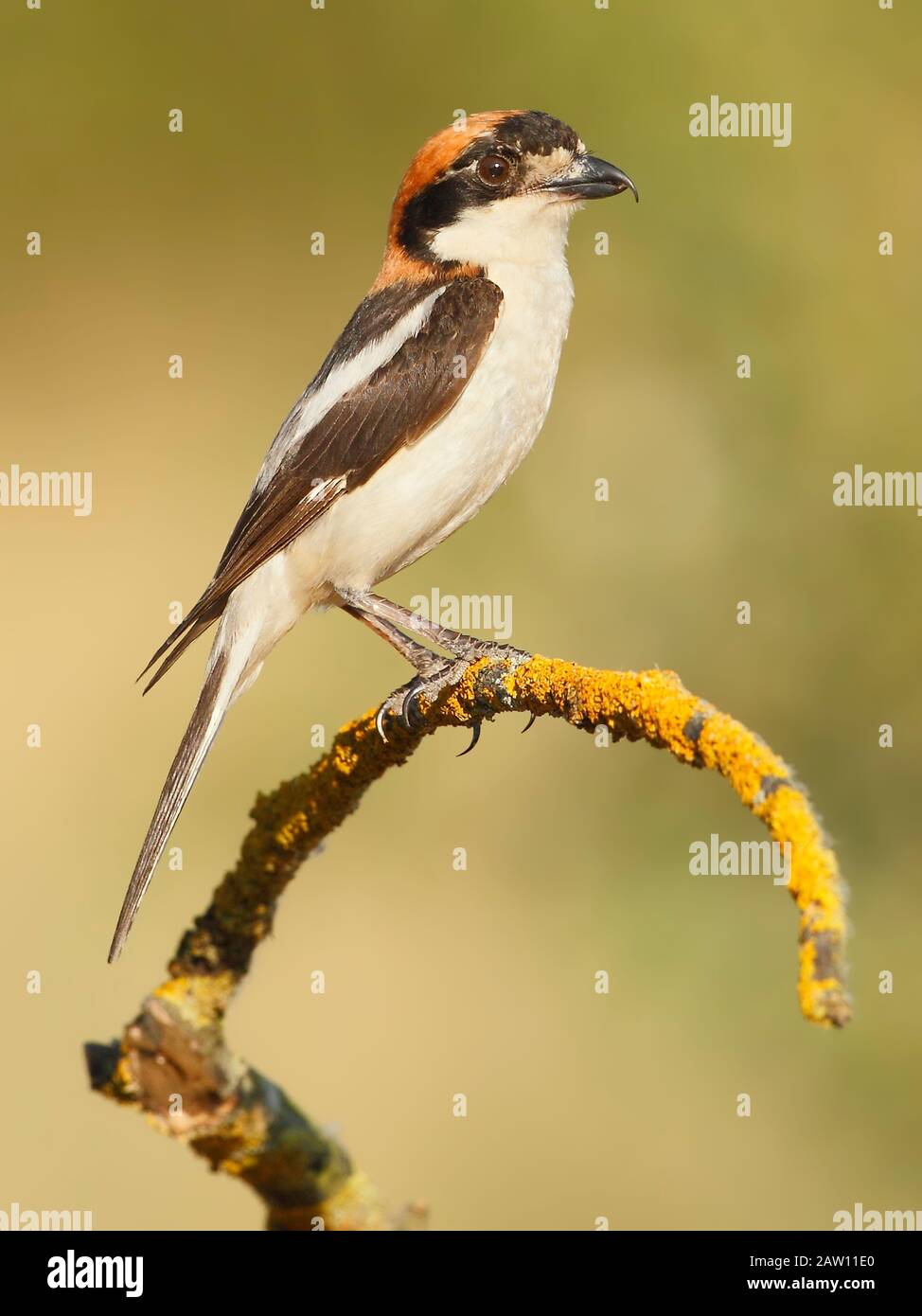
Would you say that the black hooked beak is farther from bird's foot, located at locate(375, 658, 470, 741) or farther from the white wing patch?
bird's foot, located at locate(375, 658, 470, 741)

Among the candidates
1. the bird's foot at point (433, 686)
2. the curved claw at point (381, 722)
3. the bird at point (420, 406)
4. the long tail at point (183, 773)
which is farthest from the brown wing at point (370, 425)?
the curved claw at point (381, 722)

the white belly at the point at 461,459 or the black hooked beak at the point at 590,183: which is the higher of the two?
the black hooked beak at the point at 590,183

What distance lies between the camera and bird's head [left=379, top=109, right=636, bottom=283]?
3.14m

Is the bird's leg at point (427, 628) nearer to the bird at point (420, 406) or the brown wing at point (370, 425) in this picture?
the bird at point (420, 406)

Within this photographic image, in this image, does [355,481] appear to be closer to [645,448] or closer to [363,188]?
[645,448]

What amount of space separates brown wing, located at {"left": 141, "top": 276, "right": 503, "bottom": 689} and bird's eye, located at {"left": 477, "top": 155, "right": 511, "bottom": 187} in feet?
0.80

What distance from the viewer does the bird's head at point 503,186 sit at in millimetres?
3145

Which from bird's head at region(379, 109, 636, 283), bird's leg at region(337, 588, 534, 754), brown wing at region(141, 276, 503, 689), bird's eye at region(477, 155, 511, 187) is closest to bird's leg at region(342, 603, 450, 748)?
bird's leg at region(337, 588, 534, 754)

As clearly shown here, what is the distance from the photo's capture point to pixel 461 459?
2986 mm

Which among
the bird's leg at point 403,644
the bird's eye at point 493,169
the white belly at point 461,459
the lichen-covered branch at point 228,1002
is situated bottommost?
the lichen-covered branch at point 228,1002

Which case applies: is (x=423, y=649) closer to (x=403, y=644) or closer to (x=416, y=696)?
(x=403, y=644)

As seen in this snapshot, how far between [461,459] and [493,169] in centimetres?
69

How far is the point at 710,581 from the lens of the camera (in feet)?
14.7

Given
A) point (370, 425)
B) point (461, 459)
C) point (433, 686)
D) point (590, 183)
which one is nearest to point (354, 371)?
point (370, 425)
